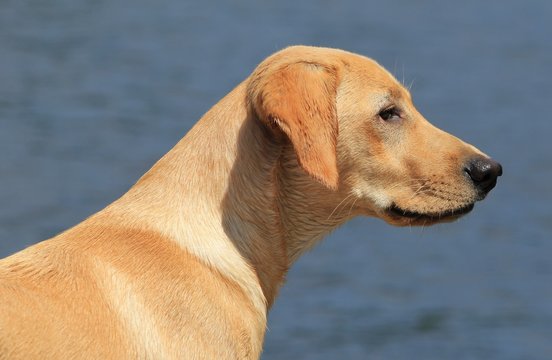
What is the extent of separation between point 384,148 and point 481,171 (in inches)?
18.1

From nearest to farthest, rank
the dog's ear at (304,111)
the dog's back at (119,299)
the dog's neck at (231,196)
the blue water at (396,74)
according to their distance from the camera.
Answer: the dog's back at (119,299), the dog's ear at (304,111), the dog's neck at (231,196), the blue water at (396,74)

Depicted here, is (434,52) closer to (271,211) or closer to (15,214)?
(15,214)

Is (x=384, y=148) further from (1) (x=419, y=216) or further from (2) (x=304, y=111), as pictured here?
(2) (x=304, y=111)

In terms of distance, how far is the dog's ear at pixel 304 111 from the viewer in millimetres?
5496

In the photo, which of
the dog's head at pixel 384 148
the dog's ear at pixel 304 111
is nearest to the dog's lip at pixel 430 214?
the dog's head at pixel 384 148

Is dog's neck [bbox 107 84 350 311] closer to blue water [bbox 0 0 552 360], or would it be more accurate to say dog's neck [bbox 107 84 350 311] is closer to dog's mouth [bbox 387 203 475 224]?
dog's mouth [bbox 387 203 475 224]

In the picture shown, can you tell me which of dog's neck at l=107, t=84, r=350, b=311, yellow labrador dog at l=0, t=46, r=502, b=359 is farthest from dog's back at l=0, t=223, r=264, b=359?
dog's neck at l=107, t=84, r=350, b=311

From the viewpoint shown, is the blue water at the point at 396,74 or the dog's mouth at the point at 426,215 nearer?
the dog's mouth at the point at 426,215

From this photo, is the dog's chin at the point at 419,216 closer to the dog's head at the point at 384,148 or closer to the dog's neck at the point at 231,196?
the dog's head at the point at 384,148

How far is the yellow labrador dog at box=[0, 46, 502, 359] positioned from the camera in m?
5.28

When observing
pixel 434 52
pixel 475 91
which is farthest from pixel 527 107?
pixel 434 52

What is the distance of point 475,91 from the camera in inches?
627

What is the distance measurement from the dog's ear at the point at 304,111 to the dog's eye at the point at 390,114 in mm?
314

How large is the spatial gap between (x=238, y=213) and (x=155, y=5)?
13667mm
